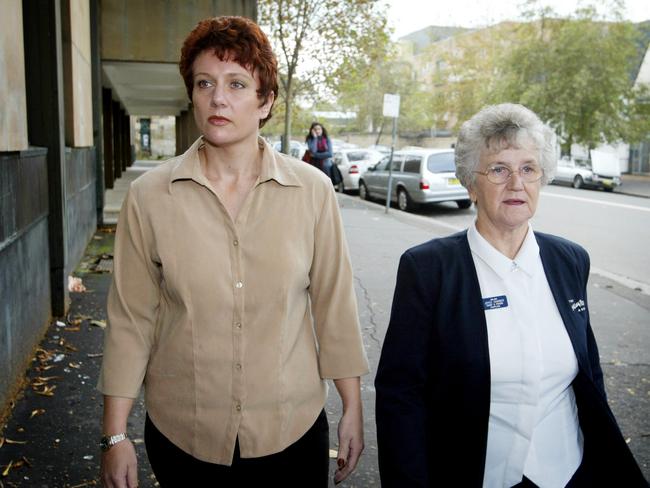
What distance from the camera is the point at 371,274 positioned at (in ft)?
29.4

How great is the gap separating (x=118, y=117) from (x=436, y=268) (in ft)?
88.3

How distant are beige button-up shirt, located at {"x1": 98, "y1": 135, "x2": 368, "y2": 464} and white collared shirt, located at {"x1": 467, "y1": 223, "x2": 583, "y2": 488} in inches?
22.2

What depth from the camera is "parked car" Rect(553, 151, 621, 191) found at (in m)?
28.8

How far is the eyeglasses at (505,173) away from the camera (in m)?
2.32

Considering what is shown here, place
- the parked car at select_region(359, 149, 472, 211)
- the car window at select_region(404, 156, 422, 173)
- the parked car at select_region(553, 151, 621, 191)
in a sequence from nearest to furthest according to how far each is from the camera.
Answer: the parked car at select_region(359, 149, 472, 211)
the car window at select_region(404, 156, 422, 173)
the parked car at select_region(553, 151, 621, 191)

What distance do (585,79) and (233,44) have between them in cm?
3343

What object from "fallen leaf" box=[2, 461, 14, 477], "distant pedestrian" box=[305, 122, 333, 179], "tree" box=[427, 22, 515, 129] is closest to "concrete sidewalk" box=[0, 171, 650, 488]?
"fallen leaf" box=[2, 461, 14, 477]

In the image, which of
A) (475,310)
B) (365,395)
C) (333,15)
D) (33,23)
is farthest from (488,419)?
(333,15)

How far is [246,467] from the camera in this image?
205cm

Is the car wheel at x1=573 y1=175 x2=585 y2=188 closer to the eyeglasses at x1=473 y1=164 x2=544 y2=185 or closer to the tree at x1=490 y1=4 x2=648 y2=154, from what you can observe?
the tree at x1=490 y1=4 x2=648 y2=154

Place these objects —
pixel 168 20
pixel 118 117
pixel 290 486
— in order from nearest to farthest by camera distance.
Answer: pixel 290 486, pixel 168 20, pixel 118 117

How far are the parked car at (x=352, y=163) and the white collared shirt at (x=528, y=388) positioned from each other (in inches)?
869

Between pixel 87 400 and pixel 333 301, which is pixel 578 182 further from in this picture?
pixel 333 301

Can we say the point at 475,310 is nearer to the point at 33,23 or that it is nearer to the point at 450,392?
the point at 450,392
